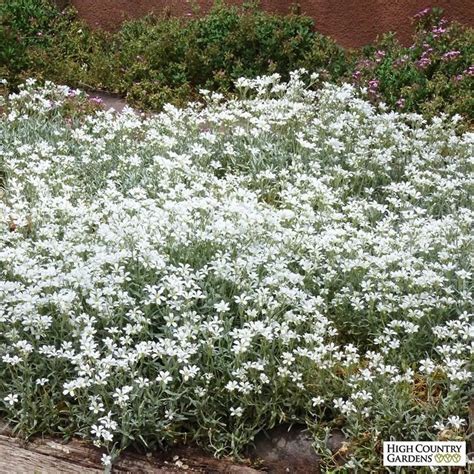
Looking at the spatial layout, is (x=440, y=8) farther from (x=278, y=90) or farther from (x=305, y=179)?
(x=305, y=179)

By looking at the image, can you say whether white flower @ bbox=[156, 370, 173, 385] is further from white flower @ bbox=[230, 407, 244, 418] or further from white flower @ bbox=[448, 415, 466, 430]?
white flower @ bbox=[448, 415, 466, 430]

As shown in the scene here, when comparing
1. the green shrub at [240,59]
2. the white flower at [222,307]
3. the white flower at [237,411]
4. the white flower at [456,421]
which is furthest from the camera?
the green shrub at [240,59]

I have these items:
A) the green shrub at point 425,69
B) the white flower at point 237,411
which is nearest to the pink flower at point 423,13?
the green shrub at point 425,69

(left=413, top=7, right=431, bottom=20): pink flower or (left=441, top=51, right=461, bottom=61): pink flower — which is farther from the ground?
(left=413, top=7, right=431, bottom=20): pink flower

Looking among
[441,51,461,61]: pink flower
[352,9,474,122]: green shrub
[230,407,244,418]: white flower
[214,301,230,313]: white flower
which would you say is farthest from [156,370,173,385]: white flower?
[441,51,461,61]: pink flower

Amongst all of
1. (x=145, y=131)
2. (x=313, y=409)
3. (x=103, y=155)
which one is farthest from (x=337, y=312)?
(x=145, y=131)

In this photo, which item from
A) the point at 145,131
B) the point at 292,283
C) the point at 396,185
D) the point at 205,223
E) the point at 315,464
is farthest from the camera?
the point at 145,131

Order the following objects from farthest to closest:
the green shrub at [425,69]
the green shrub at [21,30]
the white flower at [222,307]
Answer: the green shrub at [21,30], the green shrub at [425,69], the white flower at [222,307]

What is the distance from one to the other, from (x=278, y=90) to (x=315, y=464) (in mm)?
3997

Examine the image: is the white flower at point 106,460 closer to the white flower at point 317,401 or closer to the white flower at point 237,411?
the white flower at point 237,411

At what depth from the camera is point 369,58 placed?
841cm

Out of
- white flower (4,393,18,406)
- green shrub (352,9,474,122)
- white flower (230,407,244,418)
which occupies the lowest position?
white flower (4,393,18,406)

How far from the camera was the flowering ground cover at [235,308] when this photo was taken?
3.73 m

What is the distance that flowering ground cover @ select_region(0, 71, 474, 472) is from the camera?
3727 mm
